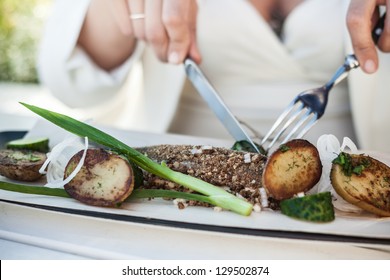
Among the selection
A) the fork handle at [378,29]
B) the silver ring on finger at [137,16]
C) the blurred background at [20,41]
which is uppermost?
the silver ring on finger at [137,16]

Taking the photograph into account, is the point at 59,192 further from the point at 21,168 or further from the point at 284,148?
the point at 284,148

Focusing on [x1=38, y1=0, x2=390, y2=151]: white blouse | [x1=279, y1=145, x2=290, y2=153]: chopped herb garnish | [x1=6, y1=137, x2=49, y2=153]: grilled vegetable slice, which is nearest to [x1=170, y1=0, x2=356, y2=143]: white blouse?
[x1=38, y1=0, x2=390, y2=151]: white blouse

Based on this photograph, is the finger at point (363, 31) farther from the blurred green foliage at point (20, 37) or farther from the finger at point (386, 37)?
the blurred green foliage at point (20, 37)

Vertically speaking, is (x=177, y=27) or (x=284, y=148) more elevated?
(x=177, y=27)

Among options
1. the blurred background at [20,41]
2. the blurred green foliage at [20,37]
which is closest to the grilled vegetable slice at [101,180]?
the blurred background at [20,41]

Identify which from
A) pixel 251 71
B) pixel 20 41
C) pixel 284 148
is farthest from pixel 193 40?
pixel 20 41

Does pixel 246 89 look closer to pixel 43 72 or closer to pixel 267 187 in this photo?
pixel 43 72
